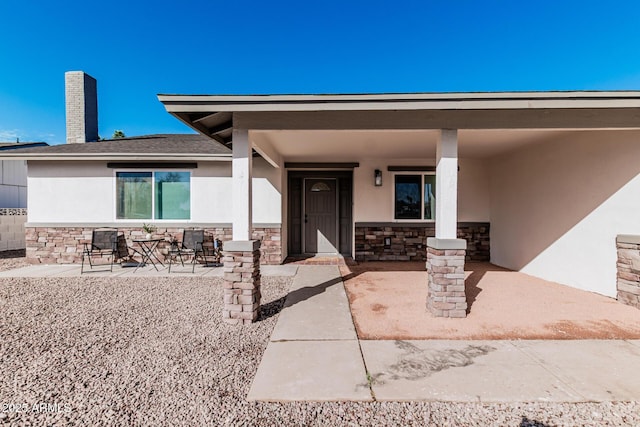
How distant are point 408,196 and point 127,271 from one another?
684 centimetres

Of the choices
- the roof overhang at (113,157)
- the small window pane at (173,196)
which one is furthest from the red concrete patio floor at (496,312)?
the small window pane at (173,196)

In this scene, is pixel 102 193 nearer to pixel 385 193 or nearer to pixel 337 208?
pixel 337 208

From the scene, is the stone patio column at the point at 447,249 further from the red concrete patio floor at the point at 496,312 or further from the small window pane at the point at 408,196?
the small window pane at the point at 408,196

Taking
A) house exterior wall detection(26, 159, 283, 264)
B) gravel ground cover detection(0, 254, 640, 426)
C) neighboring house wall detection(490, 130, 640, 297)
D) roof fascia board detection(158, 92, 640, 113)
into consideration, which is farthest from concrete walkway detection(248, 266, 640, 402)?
house exterior wall detection(26, 159, 283, 264)

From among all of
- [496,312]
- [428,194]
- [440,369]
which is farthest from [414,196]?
[440,369]

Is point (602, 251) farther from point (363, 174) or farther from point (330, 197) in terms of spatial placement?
point (330, 197)

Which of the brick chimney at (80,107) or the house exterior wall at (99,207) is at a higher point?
the brick chimney at (80,107)

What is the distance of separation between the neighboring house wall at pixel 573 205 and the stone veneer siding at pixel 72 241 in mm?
5417

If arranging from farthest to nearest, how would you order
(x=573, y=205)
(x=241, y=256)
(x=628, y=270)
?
(x=573, y=205)
(x=628, y=270)
(x=241, y=256)

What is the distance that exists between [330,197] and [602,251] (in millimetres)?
5537

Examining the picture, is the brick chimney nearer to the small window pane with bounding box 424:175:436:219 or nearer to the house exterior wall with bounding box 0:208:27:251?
the house exterior wall with bounding box 0:208:27:251

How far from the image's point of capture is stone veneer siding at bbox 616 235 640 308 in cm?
401

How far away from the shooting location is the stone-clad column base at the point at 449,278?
3658 mm

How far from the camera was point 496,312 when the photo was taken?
388 cm
